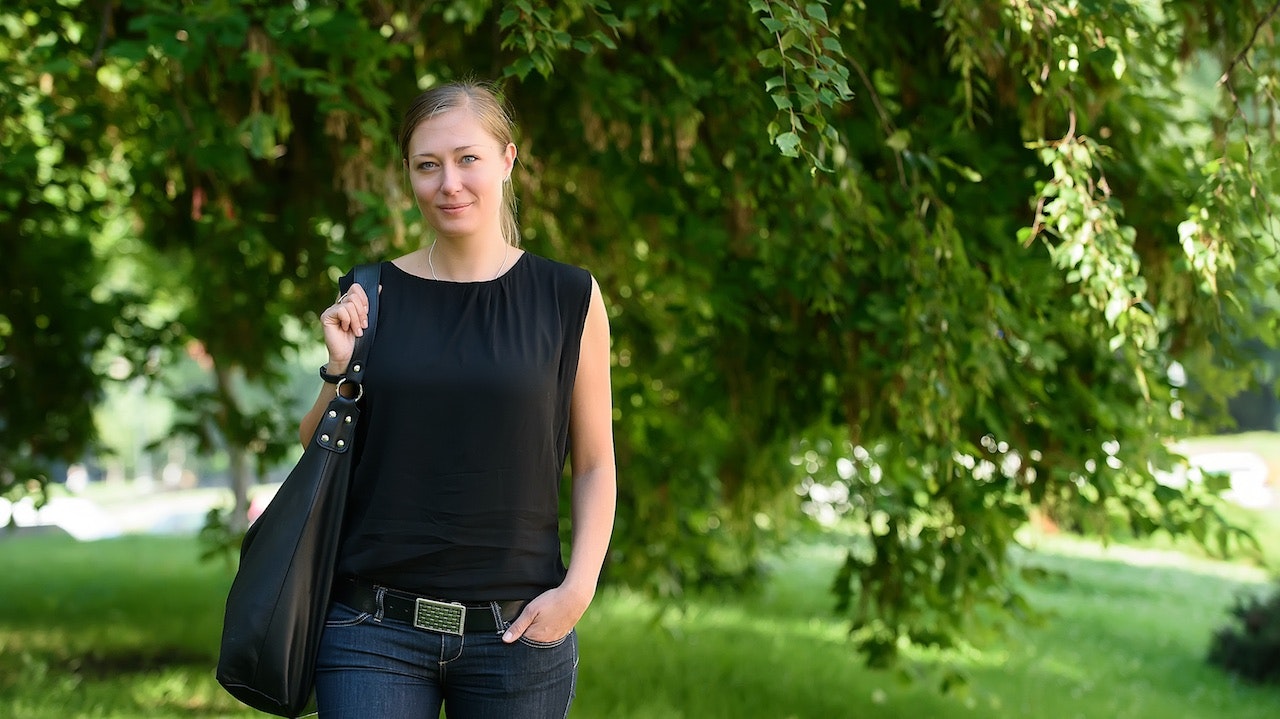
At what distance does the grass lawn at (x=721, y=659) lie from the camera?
21.1ft

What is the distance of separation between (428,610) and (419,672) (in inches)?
4.6

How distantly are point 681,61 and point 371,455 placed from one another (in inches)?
114

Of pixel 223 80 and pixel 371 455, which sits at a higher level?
pixel 223 80

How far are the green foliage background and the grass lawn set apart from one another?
2.53 feet

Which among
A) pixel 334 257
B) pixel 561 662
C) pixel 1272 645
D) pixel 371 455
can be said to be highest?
pixel 334 257

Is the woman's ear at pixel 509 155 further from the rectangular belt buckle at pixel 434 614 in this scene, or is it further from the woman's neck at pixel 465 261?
the rectangular belt buckle at pixel 434 614

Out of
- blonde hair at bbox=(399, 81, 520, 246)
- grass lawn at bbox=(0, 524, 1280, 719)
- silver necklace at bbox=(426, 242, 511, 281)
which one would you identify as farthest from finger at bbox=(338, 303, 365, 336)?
grass lawn at bbox=(0, 524, 1280, 719)

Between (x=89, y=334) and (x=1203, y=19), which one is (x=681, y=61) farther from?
(x=89, y=334)

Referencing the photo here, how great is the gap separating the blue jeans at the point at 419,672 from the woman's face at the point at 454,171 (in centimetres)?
74

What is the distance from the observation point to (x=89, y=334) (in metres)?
7.52

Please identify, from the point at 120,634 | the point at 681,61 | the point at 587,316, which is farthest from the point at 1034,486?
the point at 120,634

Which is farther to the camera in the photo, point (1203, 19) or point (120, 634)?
point (120, 634)

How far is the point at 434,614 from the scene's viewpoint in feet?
7.25

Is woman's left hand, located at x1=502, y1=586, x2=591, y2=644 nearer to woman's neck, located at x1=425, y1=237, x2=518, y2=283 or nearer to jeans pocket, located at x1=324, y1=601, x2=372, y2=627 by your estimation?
jeans pocket, located at x1=324, y1=601, x2=372, y2=627
